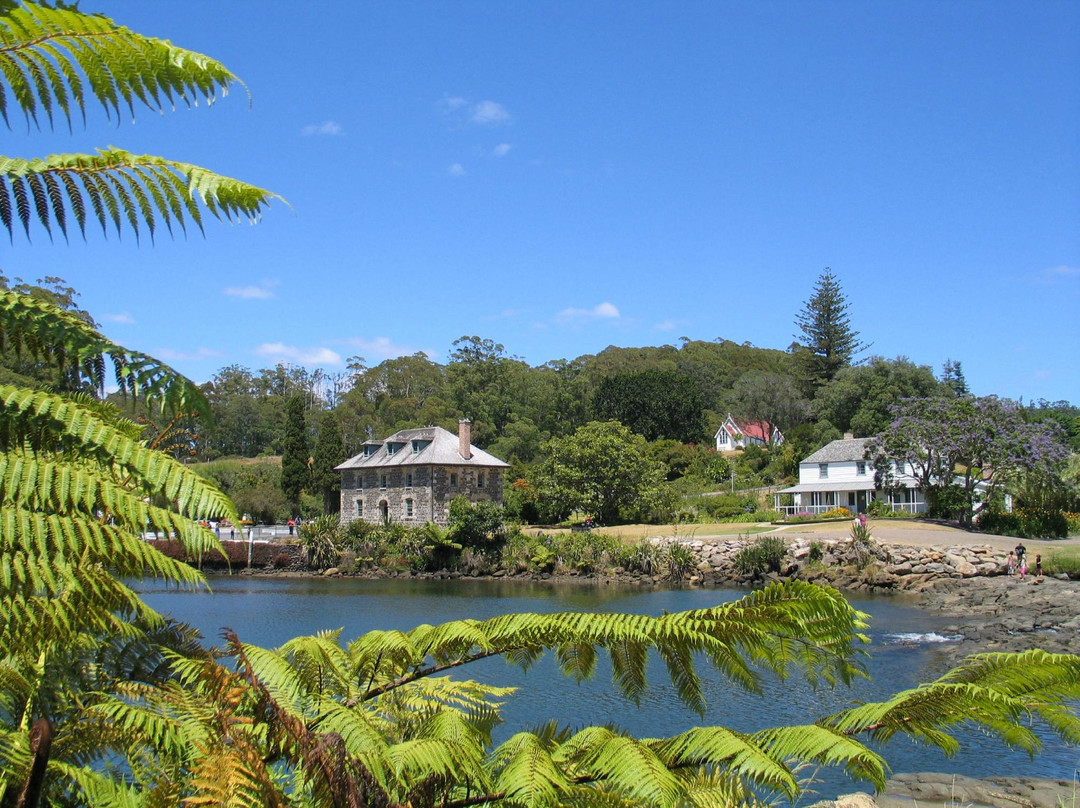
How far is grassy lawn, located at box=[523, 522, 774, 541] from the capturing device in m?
39.5

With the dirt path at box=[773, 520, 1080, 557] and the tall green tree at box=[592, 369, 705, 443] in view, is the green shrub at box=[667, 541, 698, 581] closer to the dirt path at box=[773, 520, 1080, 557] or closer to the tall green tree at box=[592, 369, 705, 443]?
the dirt path at box=[773, 520, 1080, 557]

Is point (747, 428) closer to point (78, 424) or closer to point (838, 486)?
point (838, 486)

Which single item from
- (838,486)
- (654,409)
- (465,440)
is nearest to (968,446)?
(838,486)

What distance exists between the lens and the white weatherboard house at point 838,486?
4719 centimetres

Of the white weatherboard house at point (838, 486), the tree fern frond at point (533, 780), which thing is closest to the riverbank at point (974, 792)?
the tree fern frond at point (533, 780)

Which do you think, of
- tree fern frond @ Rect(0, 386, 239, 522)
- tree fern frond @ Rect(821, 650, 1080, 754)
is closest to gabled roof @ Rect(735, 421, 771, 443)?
tree fern frond @ Rect(821, 650, 1080, 754)

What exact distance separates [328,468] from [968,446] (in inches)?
1400

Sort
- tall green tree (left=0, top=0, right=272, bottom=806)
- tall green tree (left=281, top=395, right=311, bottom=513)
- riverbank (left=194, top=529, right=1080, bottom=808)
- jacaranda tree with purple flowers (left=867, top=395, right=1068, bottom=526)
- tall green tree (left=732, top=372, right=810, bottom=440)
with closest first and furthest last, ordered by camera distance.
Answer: tall green tree (left=0, top=0, right=272, bottom=806) < riverbank (left=194, top=529, right=1080, bottom=808) < jacaranda tree with purple flowers (left=867, top=395, right=1068, bottom=526) < tall green tree (left=281, top=395, right=311, bottom=513) < tall green tree (left=732, top=372, right=810, bottom=440)

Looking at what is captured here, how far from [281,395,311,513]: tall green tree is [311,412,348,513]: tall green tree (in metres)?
0.63

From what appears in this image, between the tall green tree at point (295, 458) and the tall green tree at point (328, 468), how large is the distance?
2.07ft

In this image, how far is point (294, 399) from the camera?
5128 cm

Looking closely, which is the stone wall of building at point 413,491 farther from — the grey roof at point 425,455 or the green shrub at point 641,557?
the green shrub at point 641,557

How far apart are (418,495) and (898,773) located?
119 ft

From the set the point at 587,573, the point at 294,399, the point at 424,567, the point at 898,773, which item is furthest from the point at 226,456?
the point at 898,773
